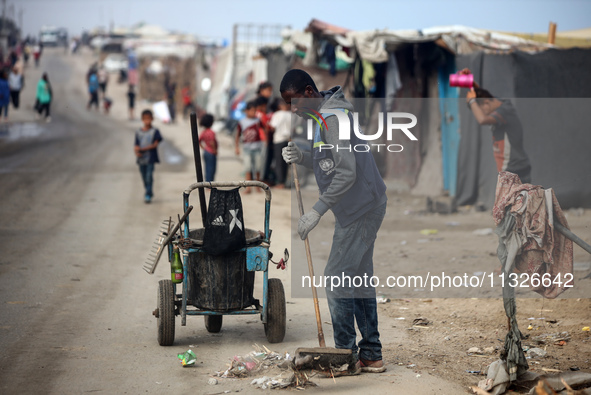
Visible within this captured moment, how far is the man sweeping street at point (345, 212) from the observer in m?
4.42

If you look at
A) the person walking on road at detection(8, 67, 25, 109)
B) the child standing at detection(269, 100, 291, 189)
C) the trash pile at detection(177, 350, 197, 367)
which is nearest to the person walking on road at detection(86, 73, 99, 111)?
the person walking on road at detection(8, 67, 25, 109)

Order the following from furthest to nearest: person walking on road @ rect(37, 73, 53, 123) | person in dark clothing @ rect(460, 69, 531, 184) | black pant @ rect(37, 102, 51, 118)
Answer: black pant @ rect(37, 102, 51, 118)
person walking on road @ rect(37, 73, 53, 123)
person in dark clothing @ rect(460, 69, 531, 184)

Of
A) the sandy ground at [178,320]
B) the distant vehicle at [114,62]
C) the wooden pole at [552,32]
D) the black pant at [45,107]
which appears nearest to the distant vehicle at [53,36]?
the distant vehicle at [114,62]

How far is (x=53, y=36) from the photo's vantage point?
2574 inches

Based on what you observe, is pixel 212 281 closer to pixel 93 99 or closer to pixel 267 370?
pixel 267 370

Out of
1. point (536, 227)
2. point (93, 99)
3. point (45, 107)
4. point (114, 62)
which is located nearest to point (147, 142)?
point (536, 227)

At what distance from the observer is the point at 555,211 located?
4680 millimetres

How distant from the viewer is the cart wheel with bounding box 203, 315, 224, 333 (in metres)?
5.55

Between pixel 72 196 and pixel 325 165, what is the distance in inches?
372

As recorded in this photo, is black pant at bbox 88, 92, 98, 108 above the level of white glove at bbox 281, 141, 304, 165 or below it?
below

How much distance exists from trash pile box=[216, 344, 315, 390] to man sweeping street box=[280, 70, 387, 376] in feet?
1.32

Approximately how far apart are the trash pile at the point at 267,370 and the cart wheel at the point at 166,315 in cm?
57

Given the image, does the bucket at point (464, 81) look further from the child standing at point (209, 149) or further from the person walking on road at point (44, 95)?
the person walking on road at point (44, 95)

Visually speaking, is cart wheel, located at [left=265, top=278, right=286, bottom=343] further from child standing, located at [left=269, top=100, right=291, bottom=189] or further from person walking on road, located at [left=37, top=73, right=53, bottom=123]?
person walking on road, located at [left=37, top=73, right=53, bottom=123]
